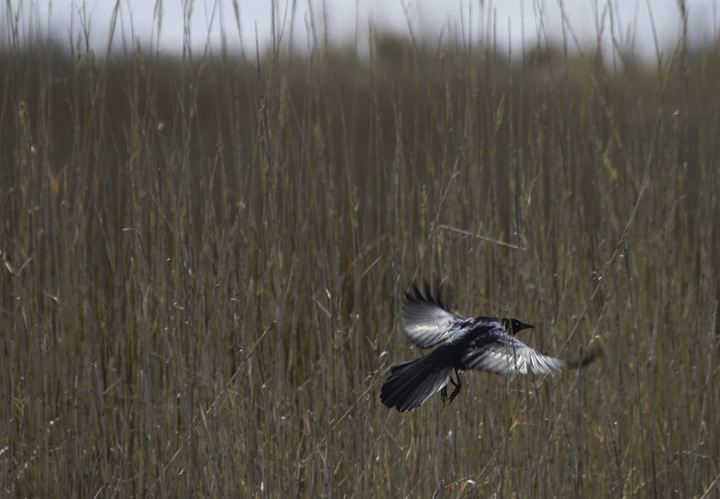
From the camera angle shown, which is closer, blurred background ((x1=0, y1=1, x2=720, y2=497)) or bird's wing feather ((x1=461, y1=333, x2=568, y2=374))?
bird's wing feather ((x1=461, y1=333, x2=568, y2=374))

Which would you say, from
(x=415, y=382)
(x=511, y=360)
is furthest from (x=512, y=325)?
(x=415, y=382)

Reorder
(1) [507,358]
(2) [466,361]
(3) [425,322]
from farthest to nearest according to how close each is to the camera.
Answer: (3) [425,322]
(2) [466,361]
(1) [507,358]

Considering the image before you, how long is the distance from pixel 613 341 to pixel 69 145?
2.39m

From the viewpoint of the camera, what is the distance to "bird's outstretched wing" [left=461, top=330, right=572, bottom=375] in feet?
3.69

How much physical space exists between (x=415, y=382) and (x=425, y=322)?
32 cm

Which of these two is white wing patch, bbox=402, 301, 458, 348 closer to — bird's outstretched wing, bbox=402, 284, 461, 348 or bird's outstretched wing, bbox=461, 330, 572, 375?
bird's outstretched wing, bbox=402, 284, 461, 348

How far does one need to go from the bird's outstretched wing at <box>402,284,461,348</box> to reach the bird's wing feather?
0.14 m

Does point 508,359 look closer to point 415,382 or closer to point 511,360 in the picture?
point 511,360

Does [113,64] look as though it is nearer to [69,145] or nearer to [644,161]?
[69,145]

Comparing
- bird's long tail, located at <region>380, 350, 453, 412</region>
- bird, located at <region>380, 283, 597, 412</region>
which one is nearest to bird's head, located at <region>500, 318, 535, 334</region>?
bird, located at <region>380, 283, 597, 412</region>

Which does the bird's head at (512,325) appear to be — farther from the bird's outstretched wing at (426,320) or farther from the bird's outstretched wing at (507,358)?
the bird's outstretched wing at (426,320)

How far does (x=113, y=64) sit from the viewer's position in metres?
2.64

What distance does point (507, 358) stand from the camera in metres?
1.12

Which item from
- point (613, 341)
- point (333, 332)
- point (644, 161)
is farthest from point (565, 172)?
point (333, 332)
